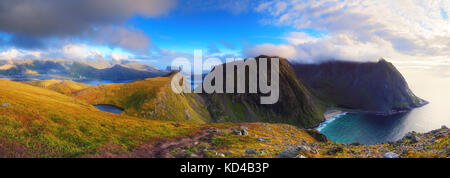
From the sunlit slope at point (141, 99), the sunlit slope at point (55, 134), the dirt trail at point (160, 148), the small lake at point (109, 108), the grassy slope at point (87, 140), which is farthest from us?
the sunlit slope at point (141, 99)

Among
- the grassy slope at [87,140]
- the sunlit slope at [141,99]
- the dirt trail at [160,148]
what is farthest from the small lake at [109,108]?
the dirt trail at [160,148]

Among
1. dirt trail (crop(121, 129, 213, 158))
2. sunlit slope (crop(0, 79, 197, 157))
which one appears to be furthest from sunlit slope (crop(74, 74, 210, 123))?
dirt trail (crop(121, 129, 213, 158))

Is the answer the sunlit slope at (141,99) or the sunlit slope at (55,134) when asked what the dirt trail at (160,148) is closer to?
the sunlit slope at (55,134)

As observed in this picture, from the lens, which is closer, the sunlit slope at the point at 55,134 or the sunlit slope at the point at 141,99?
the sunlit slope at the point at 55,134

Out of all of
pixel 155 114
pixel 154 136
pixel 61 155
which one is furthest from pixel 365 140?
pixel 61 155

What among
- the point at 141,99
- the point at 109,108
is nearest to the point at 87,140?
the point at 109,108

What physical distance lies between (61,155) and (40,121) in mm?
11425

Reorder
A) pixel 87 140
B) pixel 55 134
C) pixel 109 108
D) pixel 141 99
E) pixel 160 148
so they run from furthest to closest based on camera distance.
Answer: pixel 141 99
pixel 109 108
pixel 160 148
pixel 87 140
pixel 55 134

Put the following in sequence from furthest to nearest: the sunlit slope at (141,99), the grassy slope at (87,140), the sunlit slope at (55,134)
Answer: the sunlit slope at (141,99) < the sunlit slope at (55,134) < the grassy slope at (87,140)

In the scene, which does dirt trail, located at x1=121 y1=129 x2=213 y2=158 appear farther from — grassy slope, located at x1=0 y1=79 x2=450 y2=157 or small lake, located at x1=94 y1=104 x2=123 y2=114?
small lake, located at x1=94 y1=104 x2=123 y2=114

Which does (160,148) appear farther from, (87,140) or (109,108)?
(109,108)

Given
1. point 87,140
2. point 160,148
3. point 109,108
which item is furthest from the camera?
point 109,108
